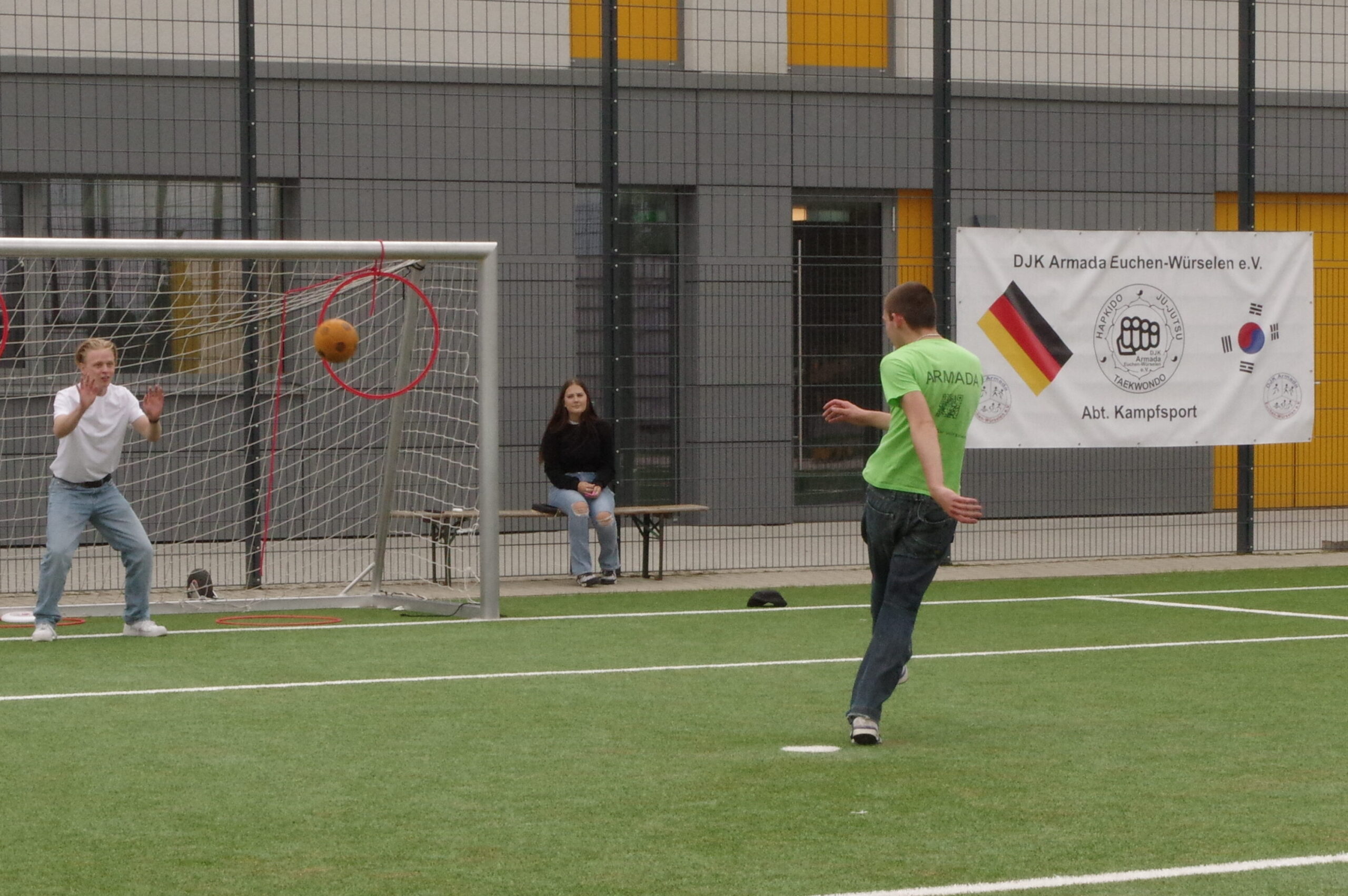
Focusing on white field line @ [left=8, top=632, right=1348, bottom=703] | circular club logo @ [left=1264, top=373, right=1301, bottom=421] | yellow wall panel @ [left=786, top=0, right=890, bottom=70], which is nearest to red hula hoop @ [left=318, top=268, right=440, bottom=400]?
white field line @ [left=8, top=632, right=1348, bottom=703]

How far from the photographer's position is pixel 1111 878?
5.30 m

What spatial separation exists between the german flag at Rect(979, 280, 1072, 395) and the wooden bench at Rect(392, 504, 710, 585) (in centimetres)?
270

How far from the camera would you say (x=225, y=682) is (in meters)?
9.25

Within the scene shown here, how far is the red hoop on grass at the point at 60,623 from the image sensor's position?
11680 millimetres

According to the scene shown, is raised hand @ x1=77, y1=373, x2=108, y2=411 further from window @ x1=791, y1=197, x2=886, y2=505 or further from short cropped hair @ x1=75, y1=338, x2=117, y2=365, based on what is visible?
window @ x1=791, y1=197, x2=886, y2=505

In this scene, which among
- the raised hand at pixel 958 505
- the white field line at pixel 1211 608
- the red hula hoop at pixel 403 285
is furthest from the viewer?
the red hula hoop at pixel 403 285

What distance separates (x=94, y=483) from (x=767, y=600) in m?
4.47

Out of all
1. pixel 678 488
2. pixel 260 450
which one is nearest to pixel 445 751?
pixel 260 450

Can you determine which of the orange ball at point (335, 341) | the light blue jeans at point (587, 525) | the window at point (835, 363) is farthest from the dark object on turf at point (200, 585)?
the window at point (835, 363)

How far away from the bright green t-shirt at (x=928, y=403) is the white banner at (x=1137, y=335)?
7431mm

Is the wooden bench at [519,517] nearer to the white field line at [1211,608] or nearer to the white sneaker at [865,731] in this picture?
the white field line at [1211,608]

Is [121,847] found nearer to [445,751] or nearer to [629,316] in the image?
[445,751]

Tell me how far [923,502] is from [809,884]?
2380mm

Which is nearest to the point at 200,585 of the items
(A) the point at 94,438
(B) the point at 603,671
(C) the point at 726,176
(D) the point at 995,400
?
(A) the point at 94,438
